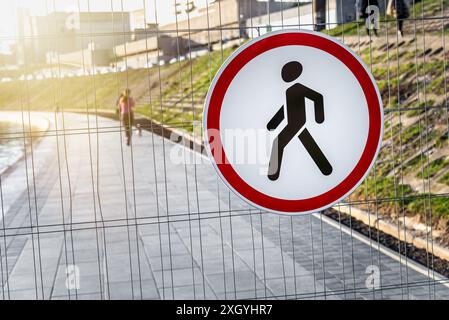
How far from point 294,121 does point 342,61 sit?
1.03 ft

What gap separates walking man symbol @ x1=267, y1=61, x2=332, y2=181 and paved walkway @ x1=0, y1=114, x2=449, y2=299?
1670 mm

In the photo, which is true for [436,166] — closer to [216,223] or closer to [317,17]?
[216,223]

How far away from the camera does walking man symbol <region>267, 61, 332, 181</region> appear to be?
224 centimetres

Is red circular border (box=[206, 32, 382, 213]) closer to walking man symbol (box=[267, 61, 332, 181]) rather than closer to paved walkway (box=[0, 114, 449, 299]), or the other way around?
walking man symbol (box=[267, 61, 332, 181])

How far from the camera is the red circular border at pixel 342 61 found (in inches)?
91.6

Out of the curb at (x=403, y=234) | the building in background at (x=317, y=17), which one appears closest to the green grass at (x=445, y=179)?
the curb at (x=403, y=234)

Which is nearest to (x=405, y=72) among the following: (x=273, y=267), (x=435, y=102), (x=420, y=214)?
(x=435, y=102)

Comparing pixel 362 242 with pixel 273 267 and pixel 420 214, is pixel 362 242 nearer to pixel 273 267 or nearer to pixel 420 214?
pixel 420 214

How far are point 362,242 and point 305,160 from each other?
23.4 feet

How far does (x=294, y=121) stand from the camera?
2240 millimetres

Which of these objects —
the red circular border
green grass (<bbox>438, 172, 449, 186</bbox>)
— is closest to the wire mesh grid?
green grass (<bbox>438, 172, 449, 186</bbox>)

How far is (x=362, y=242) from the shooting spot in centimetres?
920

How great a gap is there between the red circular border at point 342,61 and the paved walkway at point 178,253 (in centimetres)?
159

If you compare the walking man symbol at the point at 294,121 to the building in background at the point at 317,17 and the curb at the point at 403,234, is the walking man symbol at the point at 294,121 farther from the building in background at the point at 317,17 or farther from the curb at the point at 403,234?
the curb at the point at 403,234
